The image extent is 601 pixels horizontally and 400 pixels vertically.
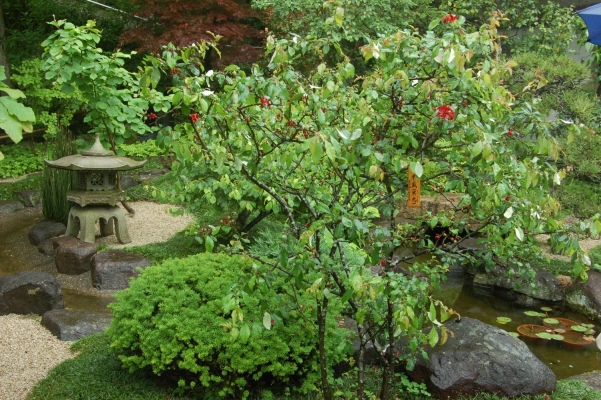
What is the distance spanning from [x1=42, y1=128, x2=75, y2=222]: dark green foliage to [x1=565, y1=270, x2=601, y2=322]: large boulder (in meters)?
6.03

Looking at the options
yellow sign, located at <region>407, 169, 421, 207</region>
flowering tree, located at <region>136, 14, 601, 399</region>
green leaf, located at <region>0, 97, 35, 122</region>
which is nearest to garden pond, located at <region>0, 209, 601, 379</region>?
flowering tree, located at <region>136, 14, 601, 399</region>

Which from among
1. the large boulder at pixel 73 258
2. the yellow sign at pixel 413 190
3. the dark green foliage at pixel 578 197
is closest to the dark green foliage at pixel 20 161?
the large boulder at pixel 73 258

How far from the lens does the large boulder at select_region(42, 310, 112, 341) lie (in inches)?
188

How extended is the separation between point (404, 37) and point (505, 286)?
511 centimetres

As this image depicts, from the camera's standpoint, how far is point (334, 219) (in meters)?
2.66

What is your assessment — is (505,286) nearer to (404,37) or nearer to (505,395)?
(505,395)

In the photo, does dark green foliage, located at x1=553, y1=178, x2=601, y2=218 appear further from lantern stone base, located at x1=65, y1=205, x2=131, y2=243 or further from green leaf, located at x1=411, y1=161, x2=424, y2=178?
green leaf, located at x1=411, y1=161, x2=424, y2=178

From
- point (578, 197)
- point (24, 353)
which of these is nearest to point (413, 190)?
point (24, 353)

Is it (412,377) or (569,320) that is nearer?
(412,377)

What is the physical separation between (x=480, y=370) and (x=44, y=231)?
5.59 metres

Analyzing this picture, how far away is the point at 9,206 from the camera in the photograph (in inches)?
372

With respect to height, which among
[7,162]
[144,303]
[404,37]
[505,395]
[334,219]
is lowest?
[7,162]

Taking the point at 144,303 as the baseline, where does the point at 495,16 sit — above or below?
above

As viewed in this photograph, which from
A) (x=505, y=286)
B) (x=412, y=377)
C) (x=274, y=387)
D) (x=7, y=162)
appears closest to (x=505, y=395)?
(x=412, y=377)
